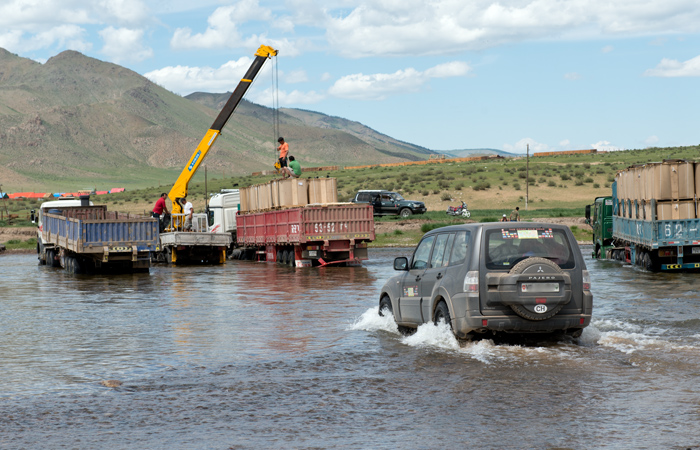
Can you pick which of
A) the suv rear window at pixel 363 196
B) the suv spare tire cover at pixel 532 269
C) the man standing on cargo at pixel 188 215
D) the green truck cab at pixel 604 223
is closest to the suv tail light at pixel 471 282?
the suv spare tire cover at pixel 532 269

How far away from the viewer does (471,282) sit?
10195 mm

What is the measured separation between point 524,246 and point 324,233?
59.2 ft

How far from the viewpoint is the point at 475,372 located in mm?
9258

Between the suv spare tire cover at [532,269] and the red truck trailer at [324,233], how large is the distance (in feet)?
58.9

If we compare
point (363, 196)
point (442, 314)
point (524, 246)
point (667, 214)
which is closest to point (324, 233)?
point (667, 214)

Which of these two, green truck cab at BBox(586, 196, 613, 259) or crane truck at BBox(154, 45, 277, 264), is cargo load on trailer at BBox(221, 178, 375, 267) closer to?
crane truck at BBox(154, 45, 277, 264)

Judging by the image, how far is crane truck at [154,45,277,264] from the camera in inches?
1228

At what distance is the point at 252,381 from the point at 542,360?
11.0 ft

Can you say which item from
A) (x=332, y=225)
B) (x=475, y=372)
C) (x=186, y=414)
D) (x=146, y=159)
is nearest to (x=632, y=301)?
(x=475, y=372)

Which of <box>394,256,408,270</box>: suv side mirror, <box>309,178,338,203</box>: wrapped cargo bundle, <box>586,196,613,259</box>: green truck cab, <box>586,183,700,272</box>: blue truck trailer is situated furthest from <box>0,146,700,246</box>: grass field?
<box>394,256,408,270</box>: suv side mirror

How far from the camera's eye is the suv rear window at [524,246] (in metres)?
10.3

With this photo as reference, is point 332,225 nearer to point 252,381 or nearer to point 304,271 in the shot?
point 304,271

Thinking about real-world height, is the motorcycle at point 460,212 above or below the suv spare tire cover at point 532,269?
above

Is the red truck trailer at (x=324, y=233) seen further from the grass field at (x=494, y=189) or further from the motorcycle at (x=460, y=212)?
the motorcycle at (x=460, y=212)
